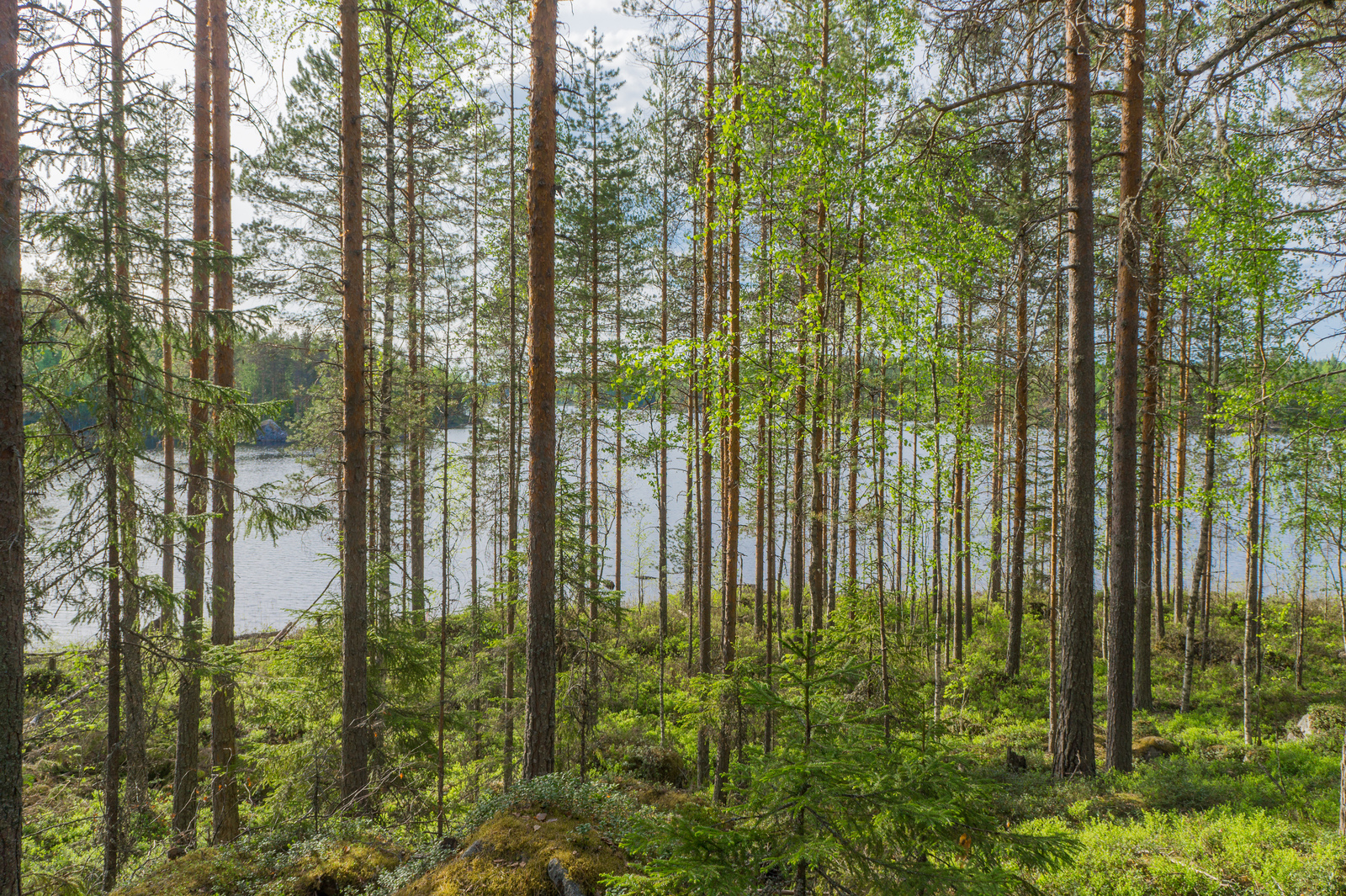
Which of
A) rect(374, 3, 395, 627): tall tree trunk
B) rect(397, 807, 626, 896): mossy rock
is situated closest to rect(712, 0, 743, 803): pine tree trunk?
rect(397, 807, 626, 896): mossy rock

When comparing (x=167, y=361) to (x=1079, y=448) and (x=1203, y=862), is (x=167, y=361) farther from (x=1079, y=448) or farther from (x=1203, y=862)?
(x=1203, y=862)

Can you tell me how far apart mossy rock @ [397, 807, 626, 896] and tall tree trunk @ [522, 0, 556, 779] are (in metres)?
Answer: 1.35

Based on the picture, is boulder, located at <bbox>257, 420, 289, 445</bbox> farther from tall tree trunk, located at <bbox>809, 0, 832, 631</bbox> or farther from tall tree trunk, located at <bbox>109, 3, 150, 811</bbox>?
tall tree trunk, located at <bbox>809, 0, 832, 631</bbox>

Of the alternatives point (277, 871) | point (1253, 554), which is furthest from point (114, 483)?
point (1253, 554)

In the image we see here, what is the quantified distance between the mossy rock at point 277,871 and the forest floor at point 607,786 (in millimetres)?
17

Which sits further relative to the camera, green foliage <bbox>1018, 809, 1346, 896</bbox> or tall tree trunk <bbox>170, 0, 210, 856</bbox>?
tall tree trunk <bbox>170, 0, 210, 856</bbox>

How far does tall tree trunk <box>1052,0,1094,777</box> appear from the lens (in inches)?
276

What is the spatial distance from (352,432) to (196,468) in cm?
237

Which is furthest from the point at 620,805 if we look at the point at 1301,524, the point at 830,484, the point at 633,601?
the point at 633,601

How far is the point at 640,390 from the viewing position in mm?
6441

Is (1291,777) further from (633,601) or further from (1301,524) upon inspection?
(633,601)

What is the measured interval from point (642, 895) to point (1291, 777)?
32.4 feet

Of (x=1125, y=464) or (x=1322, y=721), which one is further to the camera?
(x=1322, y=721)

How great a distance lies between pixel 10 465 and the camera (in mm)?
4070
